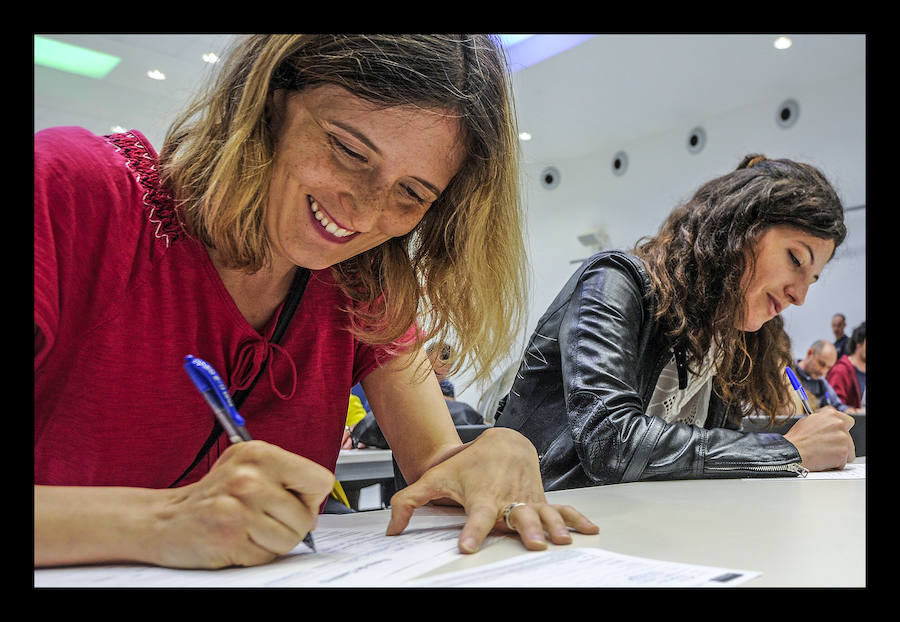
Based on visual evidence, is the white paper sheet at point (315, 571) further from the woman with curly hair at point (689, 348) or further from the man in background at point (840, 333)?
the man in background at point (840, 333)

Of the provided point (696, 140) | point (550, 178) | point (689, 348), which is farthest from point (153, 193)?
point (550, 178)

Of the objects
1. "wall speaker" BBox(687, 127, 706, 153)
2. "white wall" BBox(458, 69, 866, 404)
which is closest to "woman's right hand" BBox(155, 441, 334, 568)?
"white wall" BBox(458, 69, 866, 404)

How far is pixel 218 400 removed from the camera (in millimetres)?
741

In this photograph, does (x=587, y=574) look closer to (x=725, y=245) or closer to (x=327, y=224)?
(x=327, y=224)

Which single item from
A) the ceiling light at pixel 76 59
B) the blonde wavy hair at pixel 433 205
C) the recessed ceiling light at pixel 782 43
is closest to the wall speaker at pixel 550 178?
the recessed ceiling light at pixel 782 43

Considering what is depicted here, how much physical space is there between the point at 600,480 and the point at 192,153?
91 cm

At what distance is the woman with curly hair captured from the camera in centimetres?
138

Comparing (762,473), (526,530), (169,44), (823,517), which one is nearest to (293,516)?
(526,530)

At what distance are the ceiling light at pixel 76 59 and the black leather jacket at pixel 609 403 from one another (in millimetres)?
5486

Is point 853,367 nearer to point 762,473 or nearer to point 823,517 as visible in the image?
point 762,473

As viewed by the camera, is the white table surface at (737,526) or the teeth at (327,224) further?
the teeth at (327,224)

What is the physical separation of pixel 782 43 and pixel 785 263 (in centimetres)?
492

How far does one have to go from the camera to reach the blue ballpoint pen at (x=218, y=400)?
0.73 meters

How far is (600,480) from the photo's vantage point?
1.40 metres
